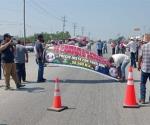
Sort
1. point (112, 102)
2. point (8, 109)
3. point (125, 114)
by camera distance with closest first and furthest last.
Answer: point (125, 114) < point (8, 109) < point (112, 102)

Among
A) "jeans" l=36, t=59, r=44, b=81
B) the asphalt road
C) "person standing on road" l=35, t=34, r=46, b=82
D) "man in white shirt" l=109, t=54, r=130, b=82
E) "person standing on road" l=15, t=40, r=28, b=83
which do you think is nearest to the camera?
the asphalt road

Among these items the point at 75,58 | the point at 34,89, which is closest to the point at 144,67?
the point at 34,89

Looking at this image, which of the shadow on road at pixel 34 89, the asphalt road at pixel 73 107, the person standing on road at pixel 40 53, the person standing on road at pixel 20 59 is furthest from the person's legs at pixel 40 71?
the shadow on road at pixel 34 89

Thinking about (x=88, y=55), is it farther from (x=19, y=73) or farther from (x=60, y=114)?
(x=60, y=114)

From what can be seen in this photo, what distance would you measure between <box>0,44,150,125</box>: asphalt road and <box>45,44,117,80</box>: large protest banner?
1.90 metres

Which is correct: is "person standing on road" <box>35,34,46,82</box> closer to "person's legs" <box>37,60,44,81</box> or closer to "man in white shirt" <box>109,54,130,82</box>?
"person's legs" <box>37,60,44,81</box>

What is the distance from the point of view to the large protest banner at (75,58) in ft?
56.1

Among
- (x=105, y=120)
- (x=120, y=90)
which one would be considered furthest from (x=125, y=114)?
(x=120, y=90)

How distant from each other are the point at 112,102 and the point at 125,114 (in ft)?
5.92

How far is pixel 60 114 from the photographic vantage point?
A: 9680 mm

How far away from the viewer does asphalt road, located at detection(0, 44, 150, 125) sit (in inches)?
351

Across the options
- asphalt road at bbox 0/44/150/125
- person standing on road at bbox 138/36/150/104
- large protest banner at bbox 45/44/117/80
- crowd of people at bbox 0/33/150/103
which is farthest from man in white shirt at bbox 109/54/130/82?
person standing on road at bbox 138/36/150/104

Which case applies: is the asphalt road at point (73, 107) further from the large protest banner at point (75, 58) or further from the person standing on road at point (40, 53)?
the large protest banner at point (75, 58)

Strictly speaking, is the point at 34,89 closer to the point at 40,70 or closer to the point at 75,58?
the point at 40,70
